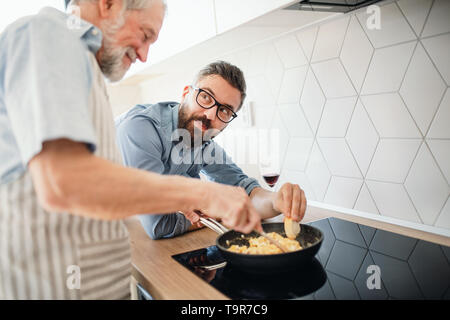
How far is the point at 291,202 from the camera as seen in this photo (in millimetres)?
1121

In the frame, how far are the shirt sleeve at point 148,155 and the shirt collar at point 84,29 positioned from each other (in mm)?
500

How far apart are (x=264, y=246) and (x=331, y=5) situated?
79 centimetres

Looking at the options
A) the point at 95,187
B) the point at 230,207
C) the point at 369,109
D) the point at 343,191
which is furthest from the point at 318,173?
the point at 95,187

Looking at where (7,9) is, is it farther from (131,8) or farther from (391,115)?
(391,115)

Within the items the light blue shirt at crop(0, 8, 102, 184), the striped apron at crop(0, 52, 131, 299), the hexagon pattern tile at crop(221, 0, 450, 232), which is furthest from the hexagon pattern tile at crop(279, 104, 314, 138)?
the light blue shirt at crop(0, 8, 102, 184)

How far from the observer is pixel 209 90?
138 centimetres

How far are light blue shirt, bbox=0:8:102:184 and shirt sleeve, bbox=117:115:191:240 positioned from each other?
0.57 metres

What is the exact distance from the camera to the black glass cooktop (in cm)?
75

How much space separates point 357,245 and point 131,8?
0.87 m

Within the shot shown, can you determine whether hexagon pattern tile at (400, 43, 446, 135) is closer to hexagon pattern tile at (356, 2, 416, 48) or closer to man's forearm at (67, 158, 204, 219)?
hexagon pattern tile at (356, 2, 416, 48)

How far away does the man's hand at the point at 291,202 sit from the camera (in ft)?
3.57

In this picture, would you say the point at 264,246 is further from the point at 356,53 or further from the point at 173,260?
the point at 356,53

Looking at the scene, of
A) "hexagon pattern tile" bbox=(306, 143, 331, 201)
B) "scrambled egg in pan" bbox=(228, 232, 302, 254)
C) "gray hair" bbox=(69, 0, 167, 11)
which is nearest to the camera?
"gray hair" bbox=(69, 0, 167, 11)
